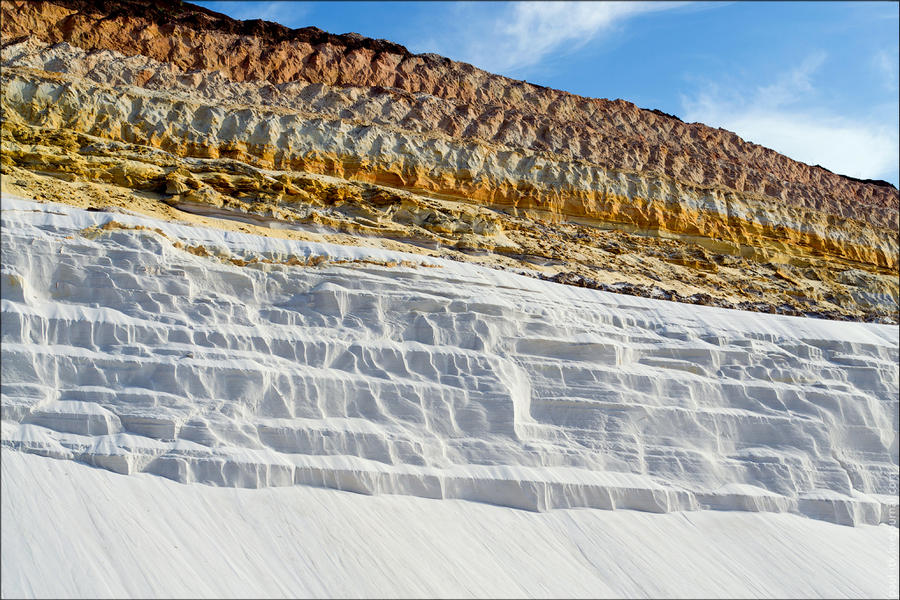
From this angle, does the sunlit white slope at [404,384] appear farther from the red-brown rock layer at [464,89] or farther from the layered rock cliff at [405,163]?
the red-brown rock layer at [464,89]

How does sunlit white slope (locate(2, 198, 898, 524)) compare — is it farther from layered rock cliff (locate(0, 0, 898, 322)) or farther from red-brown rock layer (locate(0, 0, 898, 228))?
red-brown rock layer (locate(0, 0, 898, 228))

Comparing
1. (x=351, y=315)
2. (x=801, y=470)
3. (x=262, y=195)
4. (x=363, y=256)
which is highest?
(x=262, y=195)

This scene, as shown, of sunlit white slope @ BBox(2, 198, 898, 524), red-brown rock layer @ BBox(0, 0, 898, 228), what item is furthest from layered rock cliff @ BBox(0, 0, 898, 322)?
sunlit white slope @ BBox(2, 198, 898, 524)

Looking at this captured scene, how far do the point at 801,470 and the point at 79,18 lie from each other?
21.9 meters

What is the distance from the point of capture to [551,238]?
61.7 feet

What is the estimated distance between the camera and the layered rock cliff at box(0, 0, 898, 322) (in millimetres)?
14906

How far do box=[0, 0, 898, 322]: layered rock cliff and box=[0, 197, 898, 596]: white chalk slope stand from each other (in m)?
2.91

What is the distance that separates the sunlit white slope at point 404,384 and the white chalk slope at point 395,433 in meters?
0.04

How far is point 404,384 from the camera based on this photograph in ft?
33.1

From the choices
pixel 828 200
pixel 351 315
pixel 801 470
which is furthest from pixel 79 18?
pixel 828 200

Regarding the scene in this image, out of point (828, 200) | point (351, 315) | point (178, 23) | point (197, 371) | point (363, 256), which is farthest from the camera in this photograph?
point (828, 200)

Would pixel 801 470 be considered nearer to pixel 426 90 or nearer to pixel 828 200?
pixel 426 90

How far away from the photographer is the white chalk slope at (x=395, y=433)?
7.70 metres

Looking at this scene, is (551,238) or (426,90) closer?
(551,238)
